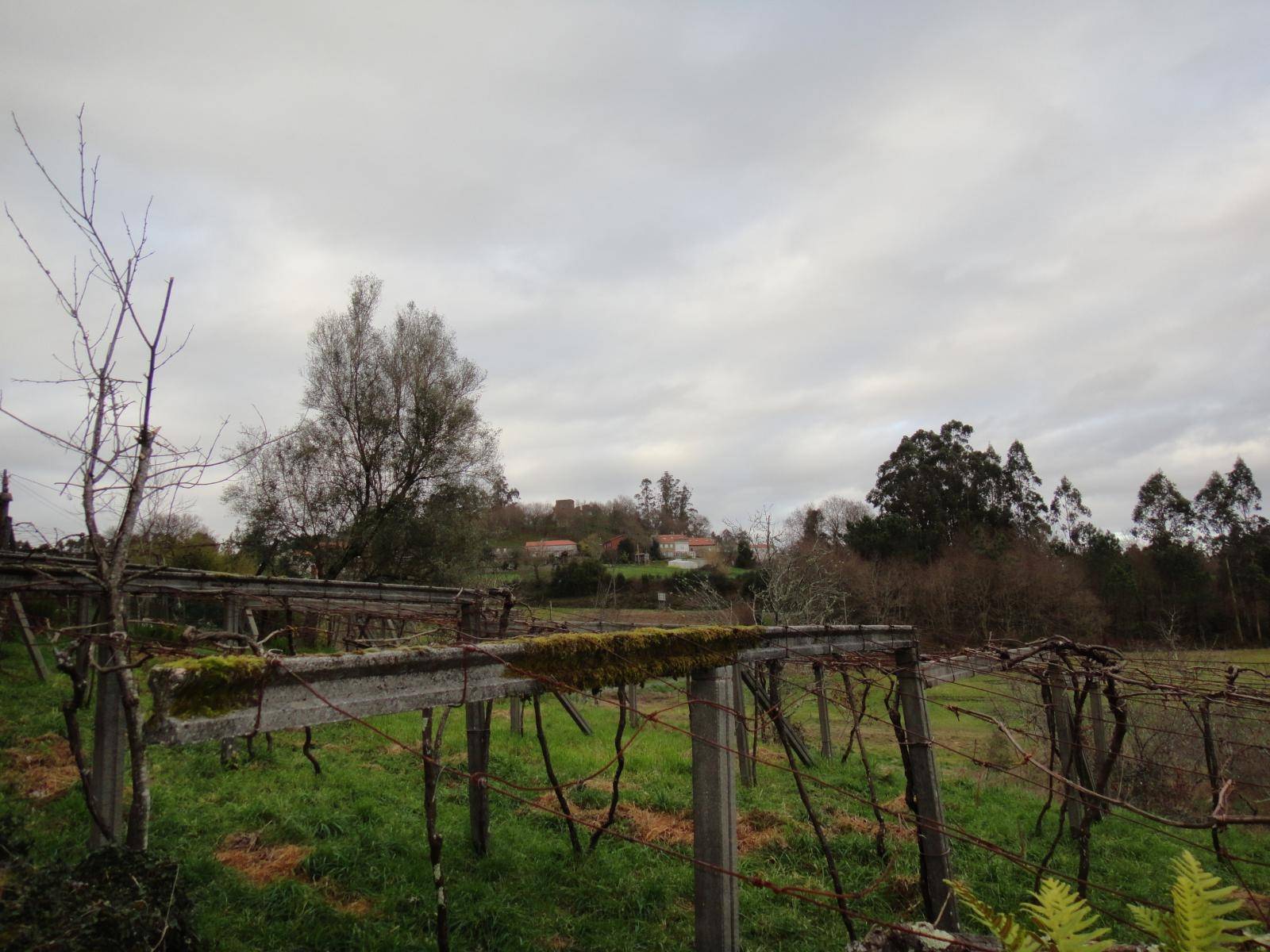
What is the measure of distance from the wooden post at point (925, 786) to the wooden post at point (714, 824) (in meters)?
1.98

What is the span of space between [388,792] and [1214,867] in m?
8.41

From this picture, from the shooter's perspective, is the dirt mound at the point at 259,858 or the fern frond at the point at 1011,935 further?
the dirt mound at the point at 259,858

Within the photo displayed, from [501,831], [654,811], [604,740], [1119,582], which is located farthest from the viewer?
[1119,582]

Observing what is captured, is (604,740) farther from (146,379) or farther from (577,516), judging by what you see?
(577,516)

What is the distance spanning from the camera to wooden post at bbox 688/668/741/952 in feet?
10.9

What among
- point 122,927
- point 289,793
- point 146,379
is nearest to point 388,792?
point 289,793

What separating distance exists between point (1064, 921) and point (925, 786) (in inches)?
141

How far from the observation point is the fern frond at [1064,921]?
6.06ft

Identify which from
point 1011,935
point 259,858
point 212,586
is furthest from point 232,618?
point 1011,935

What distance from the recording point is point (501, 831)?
639cm

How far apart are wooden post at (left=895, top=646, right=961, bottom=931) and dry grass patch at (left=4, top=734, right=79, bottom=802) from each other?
24.2ft

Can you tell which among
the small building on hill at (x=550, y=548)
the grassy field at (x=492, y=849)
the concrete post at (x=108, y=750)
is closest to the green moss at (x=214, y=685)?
the grassy field at (x=492, y=849)

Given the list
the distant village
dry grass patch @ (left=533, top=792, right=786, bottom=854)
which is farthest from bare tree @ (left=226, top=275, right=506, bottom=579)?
dry grass patch @ (left=533, top=792, right=786, bottom=854)

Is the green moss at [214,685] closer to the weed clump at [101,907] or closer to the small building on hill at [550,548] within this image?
the weed clump at [101,907]
